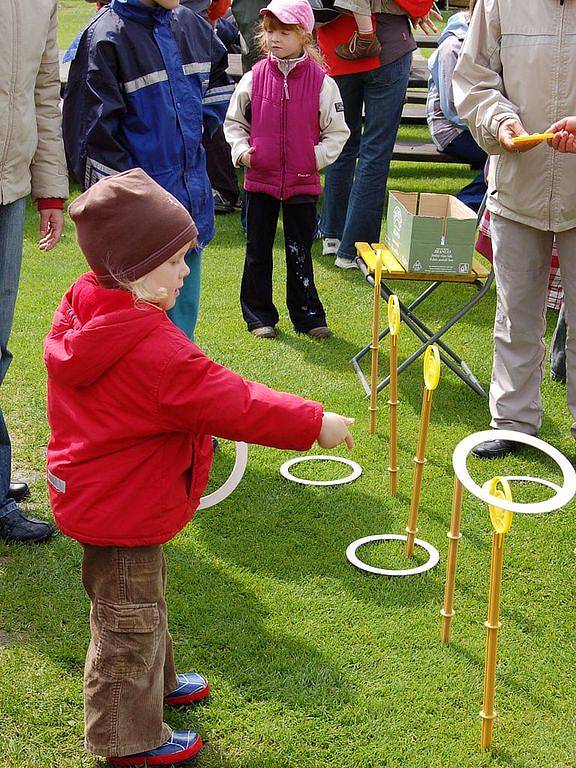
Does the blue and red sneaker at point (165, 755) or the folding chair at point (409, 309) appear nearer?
the blue and red sneaker at point (165, 755)

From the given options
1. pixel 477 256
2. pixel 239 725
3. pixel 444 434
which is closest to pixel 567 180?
pixel 444 434

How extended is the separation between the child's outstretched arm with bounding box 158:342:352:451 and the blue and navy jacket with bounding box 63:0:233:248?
1.77 m

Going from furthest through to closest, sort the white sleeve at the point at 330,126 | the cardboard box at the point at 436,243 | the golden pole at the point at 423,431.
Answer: the white sleeve at the point at 330,126, the cardboard box at the point at 436,243, the golden pole at the point at 423,431

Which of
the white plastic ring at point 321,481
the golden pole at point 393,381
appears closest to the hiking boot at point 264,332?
the white plastic ring at point 321,481

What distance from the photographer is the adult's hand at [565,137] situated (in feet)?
13.5

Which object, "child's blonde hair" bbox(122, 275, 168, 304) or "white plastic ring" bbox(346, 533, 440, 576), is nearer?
"child's blonde hair" bbox(122, 275, 168, 304)

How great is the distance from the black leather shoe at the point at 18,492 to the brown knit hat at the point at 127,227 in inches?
79.2

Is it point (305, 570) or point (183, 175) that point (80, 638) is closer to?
point (305, 570)

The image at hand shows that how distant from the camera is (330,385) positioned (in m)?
5.67

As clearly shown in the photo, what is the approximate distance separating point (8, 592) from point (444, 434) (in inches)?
92.9

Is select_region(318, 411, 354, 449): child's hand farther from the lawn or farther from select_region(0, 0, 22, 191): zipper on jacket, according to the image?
select_region(0, 0, 22, 191): zipper on jacket

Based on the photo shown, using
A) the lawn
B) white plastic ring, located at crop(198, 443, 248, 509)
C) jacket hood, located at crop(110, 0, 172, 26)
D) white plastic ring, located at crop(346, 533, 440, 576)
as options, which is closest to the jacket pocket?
the lawn

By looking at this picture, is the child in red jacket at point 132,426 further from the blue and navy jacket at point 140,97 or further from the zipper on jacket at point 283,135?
the zipper on jacket at point 283,135

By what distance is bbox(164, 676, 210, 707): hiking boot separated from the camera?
3154 mm
